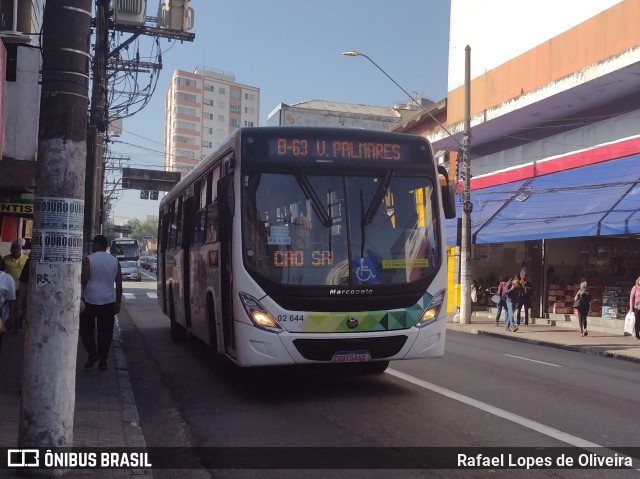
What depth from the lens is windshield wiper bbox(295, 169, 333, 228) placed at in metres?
8.18

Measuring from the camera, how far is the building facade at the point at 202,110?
111375 mm

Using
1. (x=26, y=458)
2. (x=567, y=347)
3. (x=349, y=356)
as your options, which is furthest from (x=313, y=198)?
(x=567, y=347)

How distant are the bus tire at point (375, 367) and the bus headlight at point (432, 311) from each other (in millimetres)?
1630

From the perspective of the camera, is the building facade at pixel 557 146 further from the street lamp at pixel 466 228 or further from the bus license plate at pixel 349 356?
the bus license plate at pixel 349 356

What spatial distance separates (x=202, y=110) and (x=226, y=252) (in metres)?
108

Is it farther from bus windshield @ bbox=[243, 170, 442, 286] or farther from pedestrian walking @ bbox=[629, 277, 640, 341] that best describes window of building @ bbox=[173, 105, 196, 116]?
bus windshield @ bbox=[243, 170, 442, 286]

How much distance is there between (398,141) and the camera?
28.8 ft

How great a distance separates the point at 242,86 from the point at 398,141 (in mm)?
113555

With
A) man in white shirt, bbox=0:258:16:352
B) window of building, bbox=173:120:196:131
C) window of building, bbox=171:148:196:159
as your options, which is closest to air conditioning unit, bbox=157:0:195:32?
man in white shirt, bbox=0:258:16:352

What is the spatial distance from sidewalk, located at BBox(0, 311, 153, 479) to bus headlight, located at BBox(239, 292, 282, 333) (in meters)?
1.65

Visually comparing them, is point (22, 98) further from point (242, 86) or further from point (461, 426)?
point (242, 86)

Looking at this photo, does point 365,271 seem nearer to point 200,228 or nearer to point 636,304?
point 200,228

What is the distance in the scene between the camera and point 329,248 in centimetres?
812

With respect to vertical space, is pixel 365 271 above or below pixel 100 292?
above
